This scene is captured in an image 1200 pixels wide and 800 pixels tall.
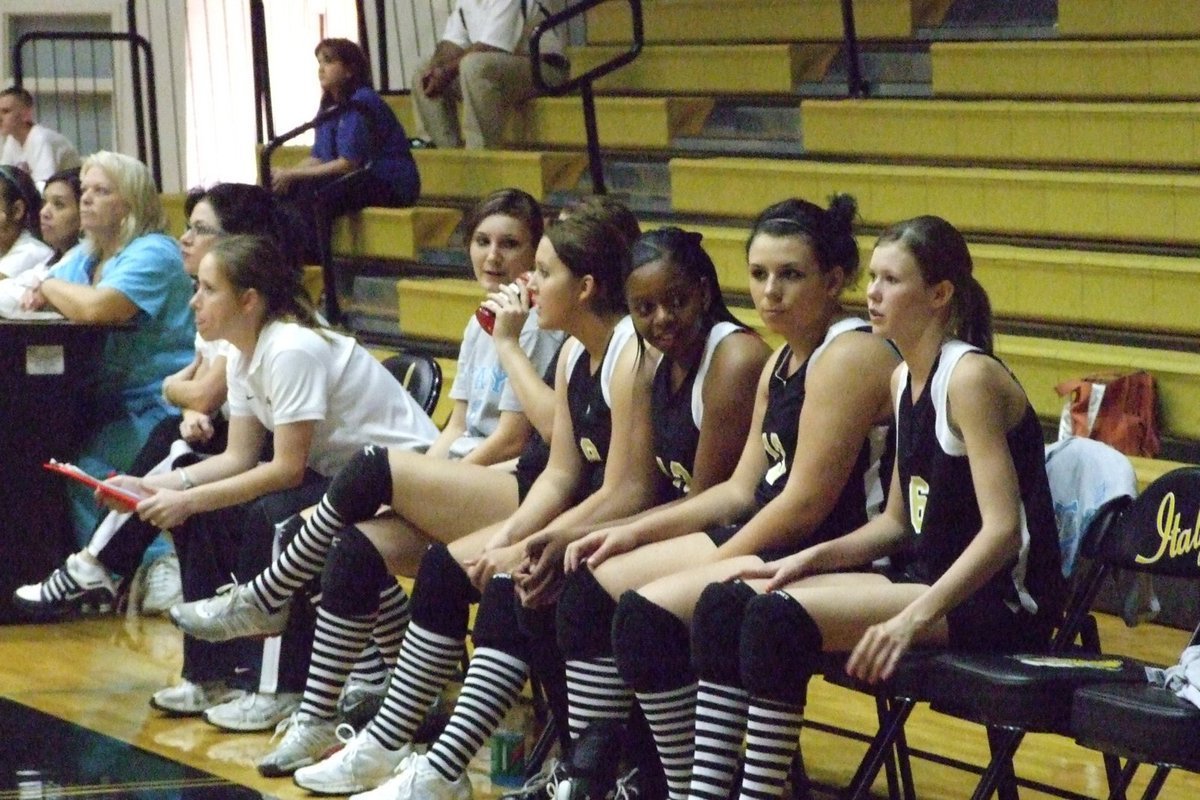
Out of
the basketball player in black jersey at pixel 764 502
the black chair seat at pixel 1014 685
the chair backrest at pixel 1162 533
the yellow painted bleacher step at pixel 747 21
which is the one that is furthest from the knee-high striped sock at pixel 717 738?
the yellow painted bleacher step at pixel 747 21

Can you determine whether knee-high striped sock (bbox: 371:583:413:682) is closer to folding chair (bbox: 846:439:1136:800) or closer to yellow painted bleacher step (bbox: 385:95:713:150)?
folding chair (bbox: 846:439:1136:800)

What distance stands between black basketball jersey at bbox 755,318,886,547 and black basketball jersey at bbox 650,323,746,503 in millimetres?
163

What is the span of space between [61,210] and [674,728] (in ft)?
11.2

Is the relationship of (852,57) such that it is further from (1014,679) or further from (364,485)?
(1014,679)

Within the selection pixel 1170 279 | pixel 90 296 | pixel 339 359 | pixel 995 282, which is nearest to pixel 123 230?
pixel 90 296

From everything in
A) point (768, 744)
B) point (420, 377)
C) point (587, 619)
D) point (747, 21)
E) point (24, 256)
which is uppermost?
point (747, 21)

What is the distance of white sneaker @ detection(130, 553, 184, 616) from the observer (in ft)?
18.1

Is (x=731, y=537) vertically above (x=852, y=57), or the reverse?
(x=852, y=57)

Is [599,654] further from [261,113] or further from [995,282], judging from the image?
[261,113]

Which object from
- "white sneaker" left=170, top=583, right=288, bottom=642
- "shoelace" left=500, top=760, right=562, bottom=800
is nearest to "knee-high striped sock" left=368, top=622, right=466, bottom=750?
"shoelace" left=500, top=760, right=562, bottom=800

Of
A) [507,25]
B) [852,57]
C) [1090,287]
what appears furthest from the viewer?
[507,25]

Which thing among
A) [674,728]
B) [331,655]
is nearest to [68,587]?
[331,655]

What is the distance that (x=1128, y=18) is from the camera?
6309mm

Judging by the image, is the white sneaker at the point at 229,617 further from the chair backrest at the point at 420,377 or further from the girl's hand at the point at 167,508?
A: the chair backrest at the point at 420,377
